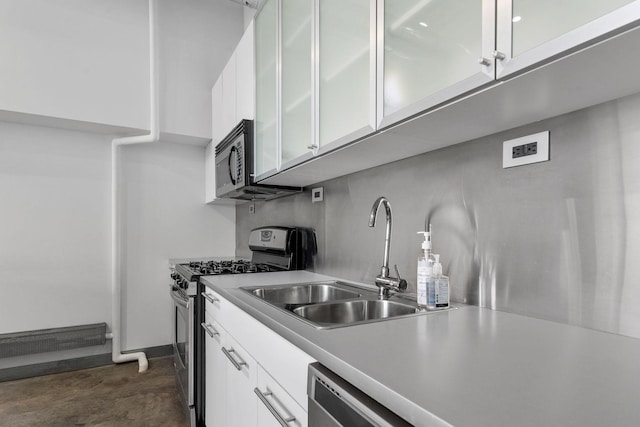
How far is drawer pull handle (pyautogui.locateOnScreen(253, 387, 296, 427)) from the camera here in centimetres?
92

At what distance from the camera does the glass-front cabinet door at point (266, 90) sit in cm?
184

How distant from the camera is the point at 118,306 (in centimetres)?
306

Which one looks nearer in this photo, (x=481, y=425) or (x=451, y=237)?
(x=481, y=425)

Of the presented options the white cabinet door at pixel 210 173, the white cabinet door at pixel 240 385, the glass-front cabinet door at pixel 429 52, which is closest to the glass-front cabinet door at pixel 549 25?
the glass-front cabinet door at pixel 429 52

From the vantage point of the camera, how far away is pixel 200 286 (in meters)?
2.00

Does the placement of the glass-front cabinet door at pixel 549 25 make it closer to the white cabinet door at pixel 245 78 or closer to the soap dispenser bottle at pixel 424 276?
the soap dispenser bottle at pixel 424 276

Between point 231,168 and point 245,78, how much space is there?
587 mm

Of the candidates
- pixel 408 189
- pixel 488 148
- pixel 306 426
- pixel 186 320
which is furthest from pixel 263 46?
pixel 306 426

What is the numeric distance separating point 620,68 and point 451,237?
688 mm

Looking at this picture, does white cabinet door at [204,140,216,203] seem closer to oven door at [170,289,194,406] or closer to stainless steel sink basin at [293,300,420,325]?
oven door at [170,289,194,406]

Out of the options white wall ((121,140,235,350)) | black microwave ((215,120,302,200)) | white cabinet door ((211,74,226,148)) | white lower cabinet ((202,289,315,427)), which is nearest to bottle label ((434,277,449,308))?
white lower cabinet ((202,289,315,427))

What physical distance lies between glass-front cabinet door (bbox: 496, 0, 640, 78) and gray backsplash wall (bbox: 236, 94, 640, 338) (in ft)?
1.13

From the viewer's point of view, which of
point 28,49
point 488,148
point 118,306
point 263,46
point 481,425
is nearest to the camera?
point 481,425

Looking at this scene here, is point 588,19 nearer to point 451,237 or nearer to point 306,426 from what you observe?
point 451,237
